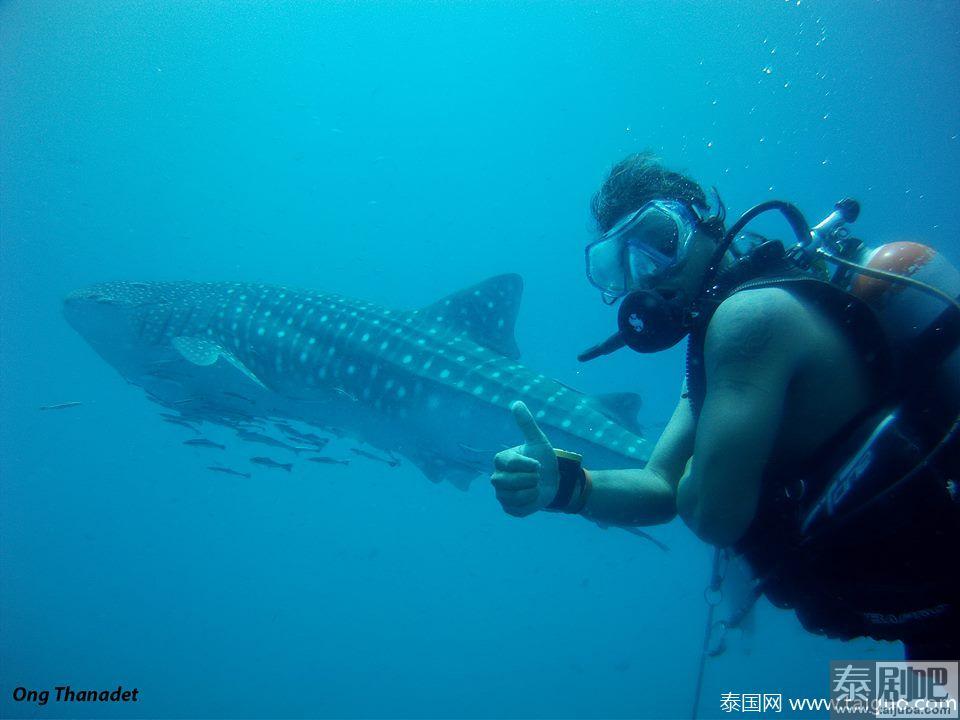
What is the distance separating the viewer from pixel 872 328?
1.88 m

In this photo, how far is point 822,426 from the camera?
1.97 metres

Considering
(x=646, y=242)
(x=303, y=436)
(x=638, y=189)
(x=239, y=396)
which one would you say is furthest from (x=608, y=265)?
(x=239, y=396)

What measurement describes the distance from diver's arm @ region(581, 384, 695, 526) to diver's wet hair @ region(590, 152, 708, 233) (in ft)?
3.64

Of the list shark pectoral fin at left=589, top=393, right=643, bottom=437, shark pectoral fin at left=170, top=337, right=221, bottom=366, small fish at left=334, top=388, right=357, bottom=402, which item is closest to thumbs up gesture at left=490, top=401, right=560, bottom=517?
shark pectoral fin at left=589, top=393, right=643, bottom=437

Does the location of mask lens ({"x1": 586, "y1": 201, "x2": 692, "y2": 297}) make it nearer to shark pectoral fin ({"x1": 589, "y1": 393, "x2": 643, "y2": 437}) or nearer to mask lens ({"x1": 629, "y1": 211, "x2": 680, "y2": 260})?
mask lens ({"x1": 629, "y1": 211, "x2": 680, "y2": 260})

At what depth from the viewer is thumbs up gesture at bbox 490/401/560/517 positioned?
2305 mm

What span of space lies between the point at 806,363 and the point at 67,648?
1169 inches

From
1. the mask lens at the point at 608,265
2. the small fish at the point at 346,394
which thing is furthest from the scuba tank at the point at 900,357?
the small fish at the point at 346,394

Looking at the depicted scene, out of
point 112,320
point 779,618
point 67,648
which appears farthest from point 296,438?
point 779,618

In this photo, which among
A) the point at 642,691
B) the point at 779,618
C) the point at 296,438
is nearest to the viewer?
the point at 296,438

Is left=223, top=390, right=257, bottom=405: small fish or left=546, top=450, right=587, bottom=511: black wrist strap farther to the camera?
left=223, top=390, right=257, bottom=405: small fish

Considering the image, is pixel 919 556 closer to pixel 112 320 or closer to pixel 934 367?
pixel 934 367

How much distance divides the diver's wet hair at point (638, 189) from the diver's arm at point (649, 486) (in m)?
1.11

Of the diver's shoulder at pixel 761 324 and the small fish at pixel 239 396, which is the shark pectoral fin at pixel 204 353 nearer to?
the small fish at pixel 239 396
